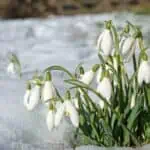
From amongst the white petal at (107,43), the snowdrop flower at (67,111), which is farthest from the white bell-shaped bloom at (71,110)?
the white petal at (107,43)

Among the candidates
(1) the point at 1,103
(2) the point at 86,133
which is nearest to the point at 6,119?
(1) the point at 1,103

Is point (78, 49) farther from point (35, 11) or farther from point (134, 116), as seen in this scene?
point (35, 11)

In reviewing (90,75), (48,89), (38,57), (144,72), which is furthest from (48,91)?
(38,57)

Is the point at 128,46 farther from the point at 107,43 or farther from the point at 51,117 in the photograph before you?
the point at 51,117

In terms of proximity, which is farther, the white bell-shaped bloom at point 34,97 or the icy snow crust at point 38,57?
the icy snow crust at point 38,57

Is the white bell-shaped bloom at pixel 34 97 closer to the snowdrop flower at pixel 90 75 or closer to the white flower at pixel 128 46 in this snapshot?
the snowdrop flower at pixel 90 75

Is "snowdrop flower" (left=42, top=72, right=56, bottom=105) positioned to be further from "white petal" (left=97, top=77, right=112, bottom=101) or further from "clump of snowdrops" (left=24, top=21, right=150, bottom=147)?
"white petal" (left=97, top=77, right=112, bottom=101)

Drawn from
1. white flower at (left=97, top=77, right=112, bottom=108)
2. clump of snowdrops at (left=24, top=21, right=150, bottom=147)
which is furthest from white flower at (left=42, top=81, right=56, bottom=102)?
white flower at (left=97, top=77, right=112, bottom=108)
